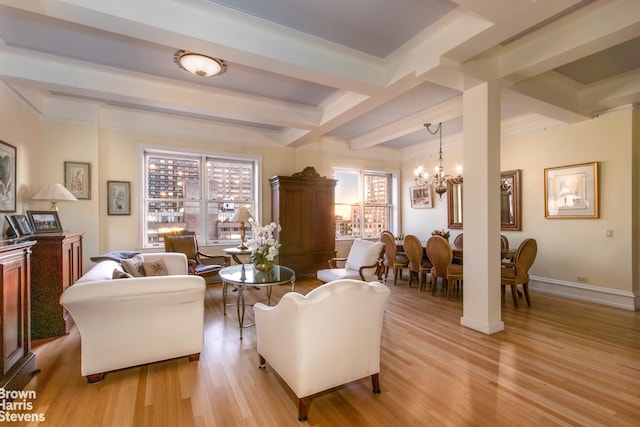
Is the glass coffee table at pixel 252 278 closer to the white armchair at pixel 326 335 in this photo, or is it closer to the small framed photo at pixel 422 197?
the white armchair at pixel 326 335

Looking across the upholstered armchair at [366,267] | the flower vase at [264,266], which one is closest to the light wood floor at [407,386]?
the flower vase at [264,266]

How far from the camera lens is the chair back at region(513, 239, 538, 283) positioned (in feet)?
12.9

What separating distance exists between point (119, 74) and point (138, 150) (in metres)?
1.57

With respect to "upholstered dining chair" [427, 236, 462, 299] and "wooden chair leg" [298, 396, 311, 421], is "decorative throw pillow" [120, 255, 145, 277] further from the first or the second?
"upholstered dining chair" [427, 236, 462, 299]

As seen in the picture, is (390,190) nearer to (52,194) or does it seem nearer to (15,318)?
(52,194)

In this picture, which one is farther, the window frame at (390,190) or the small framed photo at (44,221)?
the window frame at (390,190)

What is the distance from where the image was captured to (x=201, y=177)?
17.8ft

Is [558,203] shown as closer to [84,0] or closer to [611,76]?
[611,76]

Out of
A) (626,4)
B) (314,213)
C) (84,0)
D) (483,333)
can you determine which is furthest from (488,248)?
(84,0)

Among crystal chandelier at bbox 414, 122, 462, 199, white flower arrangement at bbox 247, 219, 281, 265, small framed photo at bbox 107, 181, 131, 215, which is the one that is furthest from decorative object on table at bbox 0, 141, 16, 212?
crystal chandelier at bbox 414, 122, 462, 199

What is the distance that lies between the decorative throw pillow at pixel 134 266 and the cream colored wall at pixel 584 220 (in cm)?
601

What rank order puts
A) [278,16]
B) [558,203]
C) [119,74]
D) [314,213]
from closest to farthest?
[278,16] → [119,74] → [558,203] → [314,213]

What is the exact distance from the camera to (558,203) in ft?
15.4

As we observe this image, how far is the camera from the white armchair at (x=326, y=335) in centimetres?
180
